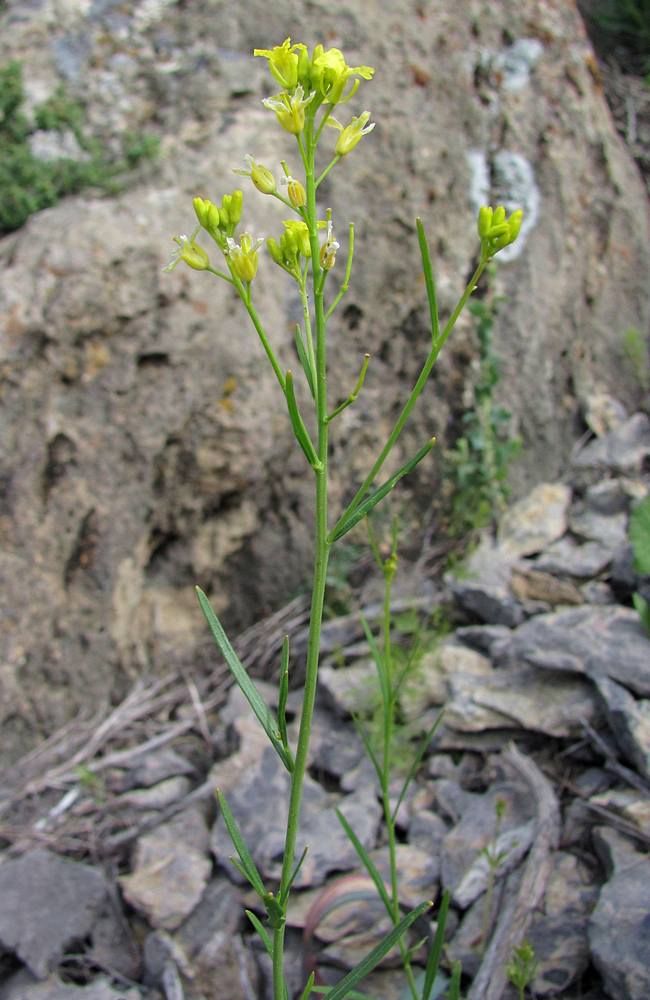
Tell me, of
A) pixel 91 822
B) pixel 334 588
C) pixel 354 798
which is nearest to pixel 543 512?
pixel 334 588

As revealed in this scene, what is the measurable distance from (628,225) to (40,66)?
2.90 meters

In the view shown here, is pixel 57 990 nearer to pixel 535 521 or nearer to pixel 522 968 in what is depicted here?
pixel 522 968

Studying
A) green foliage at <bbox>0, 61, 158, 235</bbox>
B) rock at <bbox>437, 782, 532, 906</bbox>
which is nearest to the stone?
rock at <bbox>437, 782, 532, 906</bbox>

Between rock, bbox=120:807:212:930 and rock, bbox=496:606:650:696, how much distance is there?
3.42 feet

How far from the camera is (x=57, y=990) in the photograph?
6.18ft

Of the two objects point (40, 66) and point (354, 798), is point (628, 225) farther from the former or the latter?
point (354, 798)

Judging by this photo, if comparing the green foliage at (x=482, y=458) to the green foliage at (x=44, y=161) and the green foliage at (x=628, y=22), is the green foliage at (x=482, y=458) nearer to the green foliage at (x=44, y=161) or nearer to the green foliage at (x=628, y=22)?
the green foliage at (x=44, y=161)

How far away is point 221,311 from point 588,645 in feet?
5.44

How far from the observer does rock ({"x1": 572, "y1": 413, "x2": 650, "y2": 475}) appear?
350cm

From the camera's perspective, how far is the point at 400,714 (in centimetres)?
250

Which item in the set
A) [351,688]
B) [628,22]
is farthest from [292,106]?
[628,22]

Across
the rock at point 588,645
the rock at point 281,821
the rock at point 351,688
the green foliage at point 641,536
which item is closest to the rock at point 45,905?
the rock at point 281,821

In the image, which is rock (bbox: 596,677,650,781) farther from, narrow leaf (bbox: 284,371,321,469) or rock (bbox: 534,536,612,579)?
narrow leaf (bbox: 284,371,321,469)

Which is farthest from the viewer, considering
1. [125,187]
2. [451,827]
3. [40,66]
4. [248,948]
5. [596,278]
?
[596,278]
